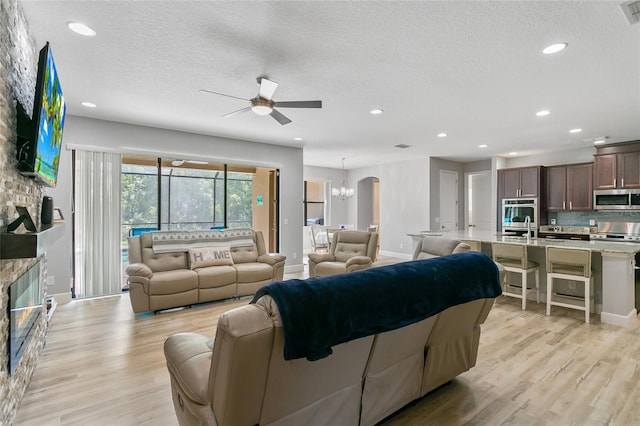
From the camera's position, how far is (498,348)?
3143 mm

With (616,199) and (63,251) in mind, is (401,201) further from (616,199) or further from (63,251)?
(63,251)

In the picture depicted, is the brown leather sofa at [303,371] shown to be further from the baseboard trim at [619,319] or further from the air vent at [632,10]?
the baseboard trim at [619,319]

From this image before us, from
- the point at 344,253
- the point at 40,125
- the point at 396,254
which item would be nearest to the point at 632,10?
the point at 40,125

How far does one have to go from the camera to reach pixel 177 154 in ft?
18.1

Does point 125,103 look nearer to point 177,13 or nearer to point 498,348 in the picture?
point 177,13

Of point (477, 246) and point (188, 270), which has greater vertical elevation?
point (477, 246)

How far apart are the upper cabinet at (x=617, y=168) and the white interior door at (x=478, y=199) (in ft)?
8.83

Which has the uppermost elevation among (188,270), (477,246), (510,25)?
(510,25)

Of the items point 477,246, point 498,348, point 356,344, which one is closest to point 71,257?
point 356,344

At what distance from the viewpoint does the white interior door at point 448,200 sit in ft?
28.1

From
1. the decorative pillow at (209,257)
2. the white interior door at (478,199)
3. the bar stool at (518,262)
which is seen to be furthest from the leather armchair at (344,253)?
the white interior door at (478,199)

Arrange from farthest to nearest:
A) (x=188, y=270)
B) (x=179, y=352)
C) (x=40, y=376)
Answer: (x=188, y=270)
(x=40, y=376)
(x=179, y=352)

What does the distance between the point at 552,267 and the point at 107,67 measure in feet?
18.1

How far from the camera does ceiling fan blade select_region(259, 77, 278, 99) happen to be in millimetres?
2989
